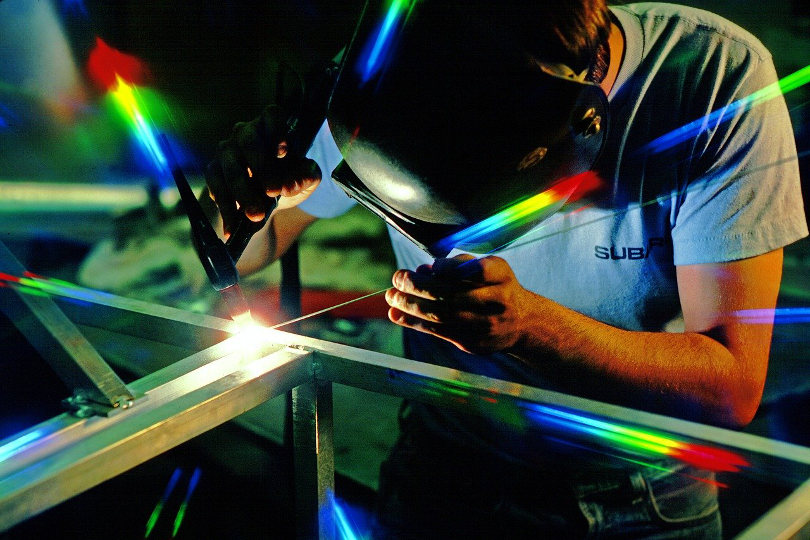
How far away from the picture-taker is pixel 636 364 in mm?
897

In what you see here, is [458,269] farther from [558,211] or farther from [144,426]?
[144,426]

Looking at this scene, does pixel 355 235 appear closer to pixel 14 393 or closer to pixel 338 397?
pixel 338 397

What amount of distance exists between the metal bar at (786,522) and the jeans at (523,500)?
589mm

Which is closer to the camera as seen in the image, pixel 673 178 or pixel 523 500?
pixel 673 178

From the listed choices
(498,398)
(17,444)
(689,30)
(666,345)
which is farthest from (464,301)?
(689,30)

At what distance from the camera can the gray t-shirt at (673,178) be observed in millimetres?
920

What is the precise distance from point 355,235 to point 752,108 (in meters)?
1.69

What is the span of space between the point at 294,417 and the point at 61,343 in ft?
1.18

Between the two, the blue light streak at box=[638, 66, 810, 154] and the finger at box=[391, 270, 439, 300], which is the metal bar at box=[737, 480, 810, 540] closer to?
the finger at box=[391, 270, 439, 300]

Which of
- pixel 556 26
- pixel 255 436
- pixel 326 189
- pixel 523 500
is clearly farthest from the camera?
pixel 255 436

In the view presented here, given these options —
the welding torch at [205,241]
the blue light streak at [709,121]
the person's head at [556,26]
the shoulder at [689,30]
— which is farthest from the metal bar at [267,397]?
the shoulder at [689,30]

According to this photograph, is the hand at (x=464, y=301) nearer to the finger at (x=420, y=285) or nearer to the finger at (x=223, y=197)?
the finger at (x=420, y=285)

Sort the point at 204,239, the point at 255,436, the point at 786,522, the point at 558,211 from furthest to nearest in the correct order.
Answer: the point at 255,436
the point at 558,211
the point at 204,239
the point at 786,522

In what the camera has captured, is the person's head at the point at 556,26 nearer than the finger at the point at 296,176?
Yes
